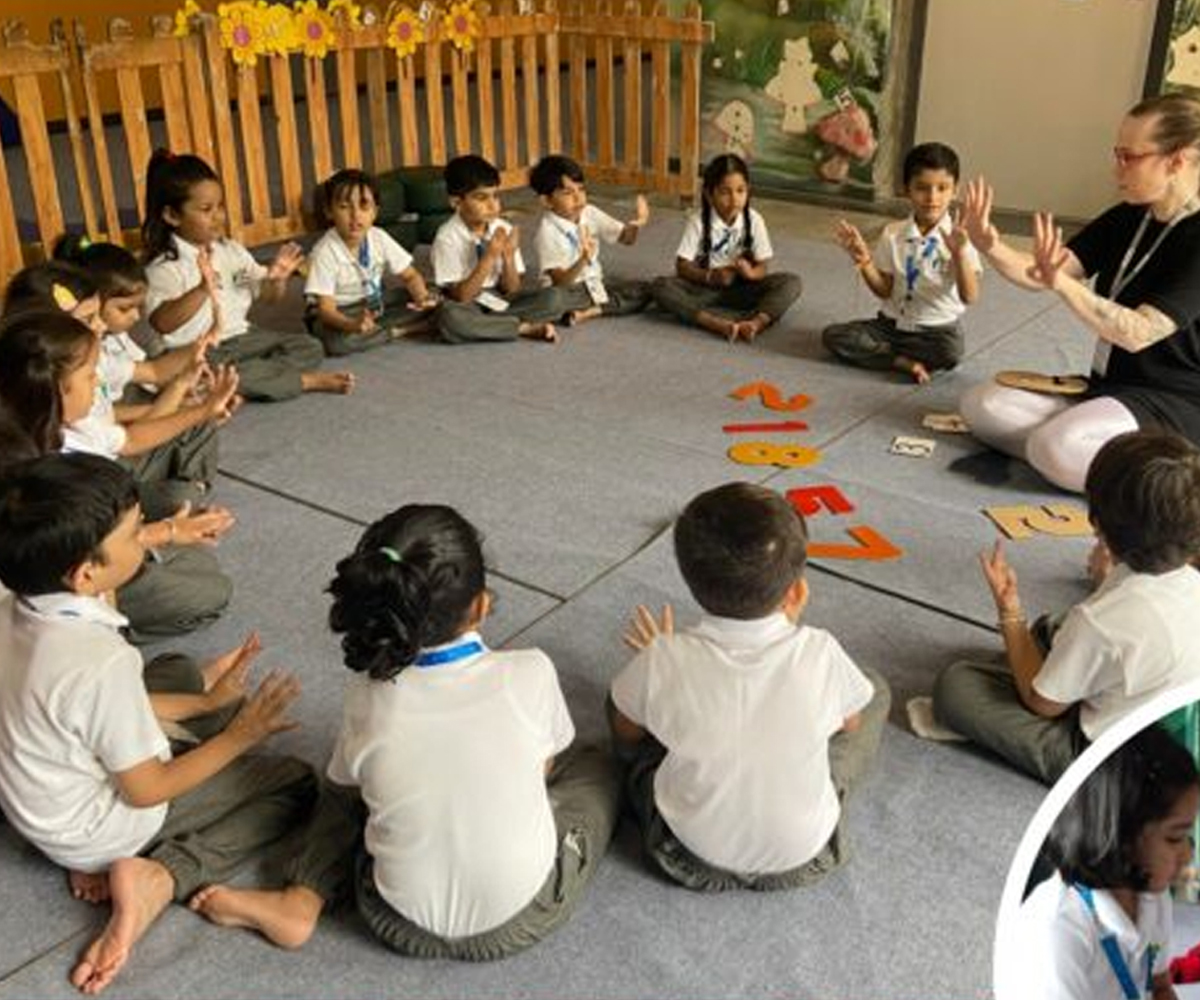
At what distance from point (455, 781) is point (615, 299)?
10.7 ft

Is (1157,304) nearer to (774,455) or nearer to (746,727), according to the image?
(774,455)

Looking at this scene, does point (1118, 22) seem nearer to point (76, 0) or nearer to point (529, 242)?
point (529, 242)

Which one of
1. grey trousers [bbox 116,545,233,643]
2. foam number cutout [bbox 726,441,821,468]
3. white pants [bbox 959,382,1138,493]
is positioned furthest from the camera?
foam number cutout [bbox 726,441,821,468]

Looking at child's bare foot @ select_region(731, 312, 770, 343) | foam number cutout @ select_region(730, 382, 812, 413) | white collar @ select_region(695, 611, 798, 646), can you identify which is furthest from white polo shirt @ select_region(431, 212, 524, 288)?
white collar @ select_region(695, 611, 798, 646)

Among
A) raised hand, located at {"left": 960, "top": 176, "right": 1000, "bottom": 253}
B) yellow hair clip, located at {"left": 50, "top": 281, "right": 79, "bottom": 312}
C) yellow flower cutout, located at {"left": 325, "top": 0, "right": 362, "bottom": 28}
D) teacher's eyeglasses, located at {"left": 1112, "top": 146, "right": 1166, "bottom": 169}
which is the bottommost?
yellow hair clip, located at {"left": 50, "top": 281, "right": 79, "bottom": 312}

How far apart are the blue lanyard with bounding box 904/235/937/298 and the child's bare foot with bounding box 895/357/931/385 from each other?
0.21m

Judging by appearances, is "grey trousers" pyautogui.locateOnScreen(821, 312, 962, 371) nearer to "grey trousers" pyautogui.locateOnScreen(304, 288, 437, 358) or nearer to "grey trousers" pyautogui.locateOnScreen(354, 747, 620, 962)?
"grey trousers" pyautogui.locateOnScreen(304, 288, 437, 358)

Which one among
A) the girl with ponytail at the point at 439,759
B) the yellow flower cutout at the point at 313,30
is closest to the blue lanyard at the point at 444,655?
the girl with ponytail at the point at 439,759

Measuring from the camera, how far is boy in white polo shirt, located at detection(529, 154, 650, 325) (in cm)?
455

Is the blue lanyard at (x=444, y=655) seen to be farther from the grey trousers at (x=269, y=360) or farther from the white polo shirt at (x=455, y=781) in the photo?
the grey trousers at (x=269, y=360)

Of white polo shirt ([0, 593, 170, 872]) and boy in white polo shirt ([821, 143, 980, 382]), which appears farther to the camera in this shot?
boy in white polo shirt ([821, 143, 980, 382])

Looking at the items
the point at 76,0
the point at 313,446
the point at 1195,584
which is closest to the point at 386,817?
the point at 1195,584

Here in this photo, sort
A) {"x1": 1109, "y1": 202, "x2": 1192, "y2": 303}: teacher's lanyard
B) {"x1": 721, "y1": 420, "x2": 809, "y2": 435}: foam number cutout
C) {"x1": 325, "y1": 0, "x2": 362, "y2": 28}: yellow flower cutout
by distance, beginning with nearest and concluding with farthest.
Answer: {"x1": 1109, "y1": 202, "x2": 1192, "y2": 303}: teacher's lanyard < {"x1": 721, "y1": 420, "x2": 809, "y2": 435}: foam number cutout < {"x1": 325, "y1": 0, "x2": 362, "y2": 28}: yellow flower cutout

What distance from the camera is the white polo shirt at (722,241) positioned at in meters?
4.57
